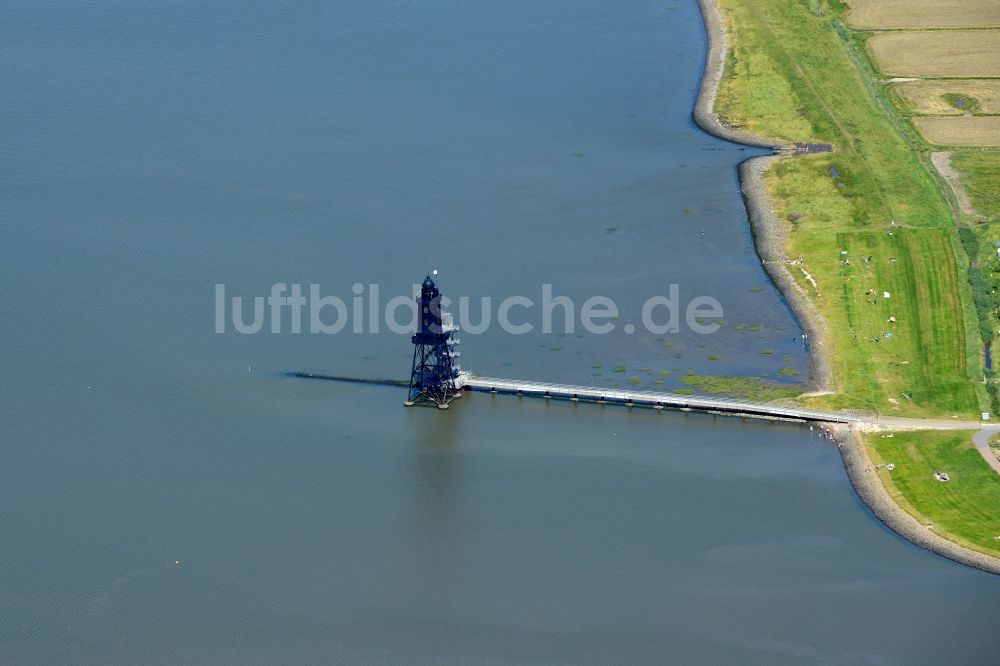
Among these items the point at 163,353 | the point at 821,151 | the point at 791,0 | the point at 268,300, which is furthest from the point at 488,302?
the point at 791,0

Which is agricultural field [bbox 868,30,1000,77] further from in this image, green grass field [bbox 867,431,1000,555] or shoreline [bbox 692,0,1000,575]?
green grass field [bbox 867,431,1000,555]

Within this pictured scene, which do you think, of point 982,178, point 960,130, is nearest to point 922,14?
point 960,130

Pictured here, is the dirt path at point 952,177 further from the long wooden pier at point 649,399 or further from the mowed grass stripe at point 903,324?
the long wooden pier at point 649,399

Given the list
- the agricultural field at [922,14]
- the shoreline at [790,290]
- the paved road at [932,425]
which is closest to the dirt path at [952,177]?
the shoreline at [790,290]

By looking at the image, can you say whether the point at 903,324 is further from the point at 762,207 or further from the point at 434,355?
the point at 434,355

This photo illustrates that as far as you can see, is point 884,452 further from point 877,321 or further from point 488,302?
point 488,302

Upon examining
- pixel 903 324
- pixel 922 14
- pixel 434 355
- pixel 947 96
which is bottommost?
pixel 434 355
